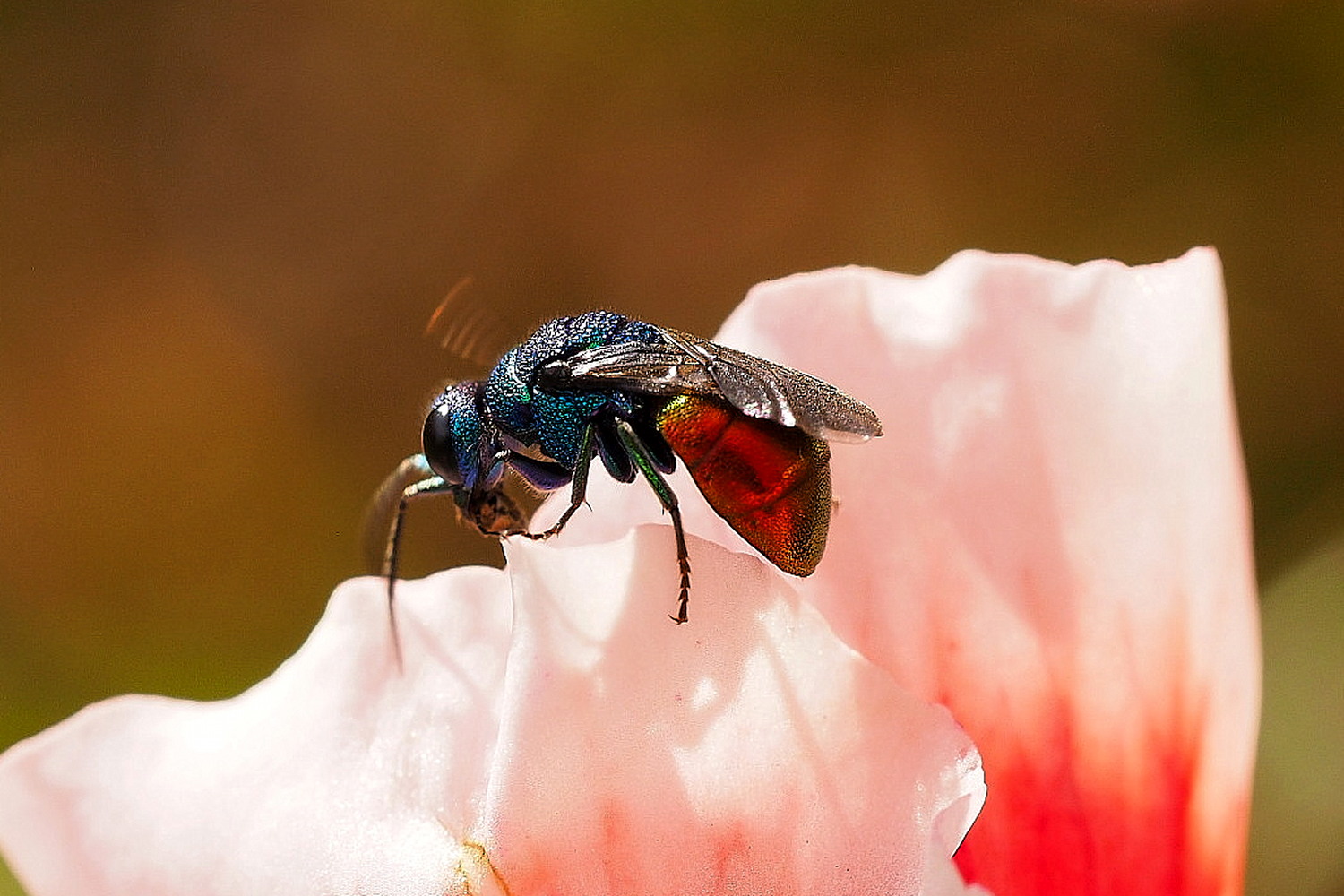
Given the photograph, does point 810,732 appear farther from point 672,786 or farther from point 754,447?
point 754,447

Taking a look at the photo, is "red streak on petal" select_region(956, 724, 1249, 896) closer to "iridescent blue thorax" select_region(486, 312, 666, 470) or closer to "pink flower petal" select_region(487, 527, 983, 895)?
"pink flower petal" select_region(487, 527, 983, 895)

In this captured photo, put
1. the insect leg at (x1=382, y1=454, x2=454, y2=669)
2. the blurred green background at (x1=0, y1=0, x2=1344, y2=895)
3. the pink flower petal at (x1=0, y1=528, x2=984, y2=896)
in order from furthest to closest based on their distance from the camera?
the blurred green background at (x1=0, y1=0, x2=1344, y2=895), the insect leg at (x1=382, y1=454, x2=454, y2=669), the pink flower petal at (x1=0, y1=528, x2=984, y2=896)

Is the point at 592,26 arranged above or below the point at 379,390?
above

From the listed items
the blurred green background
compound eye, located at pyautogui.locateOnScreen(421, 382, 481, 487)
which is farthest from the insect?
the blurred green background

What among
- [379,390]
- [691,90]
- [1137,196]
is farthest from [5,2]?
[1137,196]

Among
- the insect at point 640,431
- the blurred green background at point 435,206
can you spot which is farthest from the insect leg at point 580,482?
the blurred green background at point 435,206

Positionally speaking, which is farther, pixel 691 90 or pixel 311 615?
pixel 691 90

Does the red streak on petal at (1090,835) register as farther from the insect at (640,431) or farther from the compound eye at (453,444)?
the compound eye at (453,444)

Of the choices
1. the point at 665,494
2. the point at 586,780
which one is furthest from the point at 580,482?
the point at 586,780
